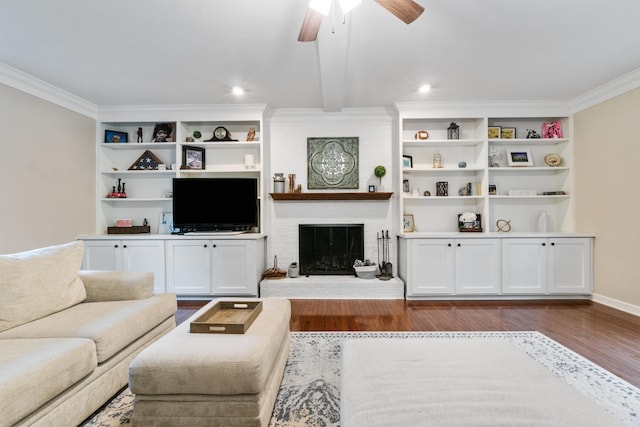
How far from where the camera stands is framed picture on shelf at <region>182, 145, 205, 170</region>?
4.18 m

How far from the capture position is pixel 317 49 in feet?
8.61

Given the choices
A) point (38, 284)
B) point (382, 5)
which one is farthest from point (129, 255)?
point (382, 5)

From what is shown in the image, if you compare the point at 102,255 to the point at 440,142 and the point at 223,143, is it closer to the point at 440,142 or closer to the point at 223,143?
the point at 223,143

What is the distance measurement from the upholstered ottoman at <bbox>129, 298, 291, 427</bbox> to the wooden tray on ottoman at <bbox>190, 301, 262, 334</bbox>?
0.16m

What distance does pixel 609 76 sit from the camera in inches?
128

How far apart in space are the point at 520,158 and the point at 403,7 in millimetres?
3454

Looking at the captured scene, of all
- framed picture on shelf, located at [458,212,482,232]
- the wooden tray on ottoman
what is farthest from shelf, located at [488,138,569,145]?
the wooden tray on ottoman

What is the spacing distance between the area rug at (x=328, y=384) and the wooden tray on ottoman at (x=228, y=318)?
504 millimetres

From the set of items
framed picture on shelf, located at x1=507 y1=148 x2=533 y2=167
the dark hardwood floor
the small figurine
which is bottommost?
the dark hardwood floor

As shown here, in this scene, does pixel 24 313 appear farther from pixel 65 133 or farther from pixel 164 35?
pixel 65 133

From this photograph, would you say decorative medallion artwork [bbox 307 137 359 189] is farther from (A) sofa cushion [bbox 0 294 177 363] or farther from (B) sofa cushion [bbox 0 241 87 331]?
(B) sofa cushion [bbox 0 241 87 331]

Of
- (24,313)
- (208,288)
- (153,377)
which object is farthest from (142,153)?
(153,377)

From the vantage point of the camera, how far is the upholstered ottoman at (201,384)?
1.39 m

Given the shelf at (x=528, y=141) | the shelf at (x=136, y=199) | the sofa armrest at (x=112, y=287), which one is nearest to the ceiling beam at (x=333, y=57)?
the shelf at (x=528, y=141)
